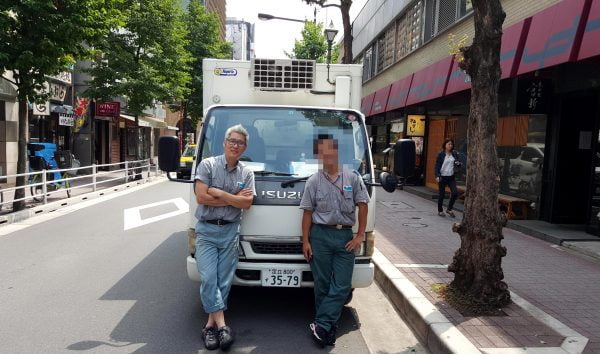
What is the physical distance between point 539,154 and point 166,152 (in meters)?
8.51

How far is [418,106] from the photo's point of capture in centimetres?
1858

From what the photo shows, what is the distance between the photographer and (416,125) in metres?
18.7

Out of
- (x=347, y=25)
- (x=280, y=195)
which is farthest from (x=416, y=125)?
(x=280, y=195)

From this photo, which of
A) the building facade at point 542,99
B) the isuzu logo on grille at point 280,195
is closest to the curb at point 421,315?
the isuzu logo on grille at point 280,195

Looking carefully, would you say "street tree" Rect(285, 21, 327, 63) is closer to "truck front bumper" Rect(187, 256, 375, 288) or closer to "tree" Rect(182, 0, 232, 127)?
"tree" Rect(182, 0, 232, 127)

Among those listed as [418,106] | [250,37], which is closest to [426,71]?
[418,106]

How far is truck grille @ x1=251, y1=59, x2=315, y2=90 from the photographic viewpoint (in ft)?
19.1

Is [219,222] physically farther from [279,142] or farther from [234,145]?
[279,142]

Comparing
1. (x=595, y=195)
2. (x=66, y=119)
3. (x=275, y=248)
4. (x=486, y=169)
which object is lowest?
(x=275, y=248)

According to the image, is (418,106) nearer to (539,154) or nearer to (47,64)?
(539,154)

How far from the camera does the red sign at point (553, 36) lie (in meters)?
7.57

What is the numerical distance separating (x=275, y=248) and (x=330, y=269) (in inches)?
23.1

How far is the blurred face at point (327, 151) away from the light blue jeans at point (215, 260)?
3.26 ft

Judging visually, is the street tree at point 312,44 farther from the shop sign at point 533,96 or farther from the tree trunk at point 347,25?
the shop sign at point 533,96
